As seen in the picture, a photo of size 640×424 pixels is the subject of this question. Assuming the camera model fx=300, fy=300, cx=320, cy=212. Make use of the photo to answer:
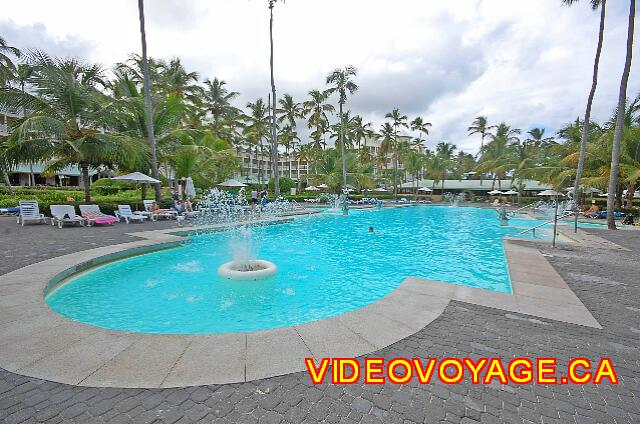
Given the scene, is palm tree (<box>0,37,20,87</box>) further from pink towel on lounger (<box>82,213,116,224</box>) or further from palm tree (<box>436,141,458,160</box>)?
palm tree (<box>436,141,458,160</box>)

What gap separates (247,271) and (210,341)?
12.7 ft

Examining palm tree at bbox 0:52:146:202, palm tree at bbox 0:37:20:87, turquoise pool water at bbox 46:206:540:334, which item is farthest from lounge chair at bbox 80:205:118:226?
palm tree at bbox 0:37:20:87

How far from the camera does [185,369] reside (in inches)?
124

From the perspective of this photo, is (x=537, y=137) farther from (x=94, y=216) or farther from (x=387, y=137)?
(x=94, y=216)

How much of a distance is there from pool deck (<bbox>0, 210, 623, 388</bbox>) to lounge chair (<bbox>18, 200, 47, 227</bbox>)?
11.3m

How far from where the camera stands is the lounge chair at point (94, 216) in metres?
14.3

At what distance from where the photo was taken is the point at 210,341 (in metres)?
3.75

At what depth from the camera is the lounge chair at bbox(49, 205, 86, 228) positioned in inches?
538

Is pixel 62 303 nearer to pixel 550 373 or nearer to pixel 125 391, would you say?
pixel 125 391

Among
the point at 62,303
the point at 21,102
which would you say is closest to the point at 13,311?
the point at 62,303

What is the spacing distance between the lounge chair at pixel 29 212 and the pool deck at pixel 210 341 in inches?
446

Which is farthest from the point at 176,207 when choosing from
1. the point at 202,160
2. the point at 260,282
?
the point at 260,282

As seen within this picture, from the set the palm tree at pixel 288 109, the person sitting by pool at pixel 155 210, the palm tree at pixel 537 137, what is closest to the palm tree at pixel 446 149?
the palm tree at pixel 537 137

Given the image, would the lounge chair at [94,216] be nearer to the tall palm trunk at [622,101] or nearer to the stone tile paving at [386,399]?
the stone tile paving at [386,399]
